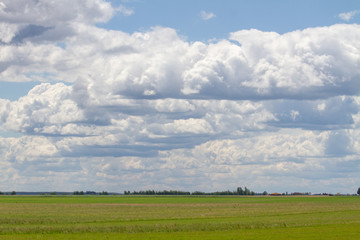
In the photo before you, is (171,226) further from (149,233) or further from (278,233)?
(278,233)

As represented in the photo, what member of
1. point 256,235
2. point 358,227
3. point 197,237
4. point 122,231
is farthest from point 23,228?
point 358,227

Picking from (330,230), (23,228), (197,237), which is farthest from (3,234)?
(330,230)

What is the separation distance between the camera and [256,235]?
176ft

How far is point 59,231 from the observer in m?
60.6

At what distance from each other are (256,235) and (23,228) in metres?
29.0

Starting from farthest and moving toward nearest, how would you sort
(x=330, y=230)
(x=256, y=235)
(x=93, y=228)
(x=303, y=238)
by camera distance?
(x=93, y=228) < (x=330, y=230) < (x=256, y=235) < (x=303, y=238)

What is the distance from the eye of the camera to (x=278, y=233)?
5575 cm

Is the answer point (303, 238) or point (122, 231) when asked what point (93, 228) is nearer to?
point (122, 231)

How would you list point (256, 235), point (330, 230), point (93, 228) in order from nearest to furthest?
point (256, 235)
point (330, 230)
point (93, 228)

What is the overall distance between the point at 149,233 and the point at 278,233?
14344 millimetres

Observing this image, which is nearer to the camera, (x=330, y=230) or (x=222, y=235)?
(x=222, y=235)

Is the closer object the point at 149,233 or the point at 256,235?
the point at 256,235

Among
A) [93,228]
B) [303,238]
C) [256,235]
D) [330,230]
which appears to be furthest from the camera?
[93,228]

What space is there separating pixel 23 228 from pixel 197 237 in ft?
78.2
